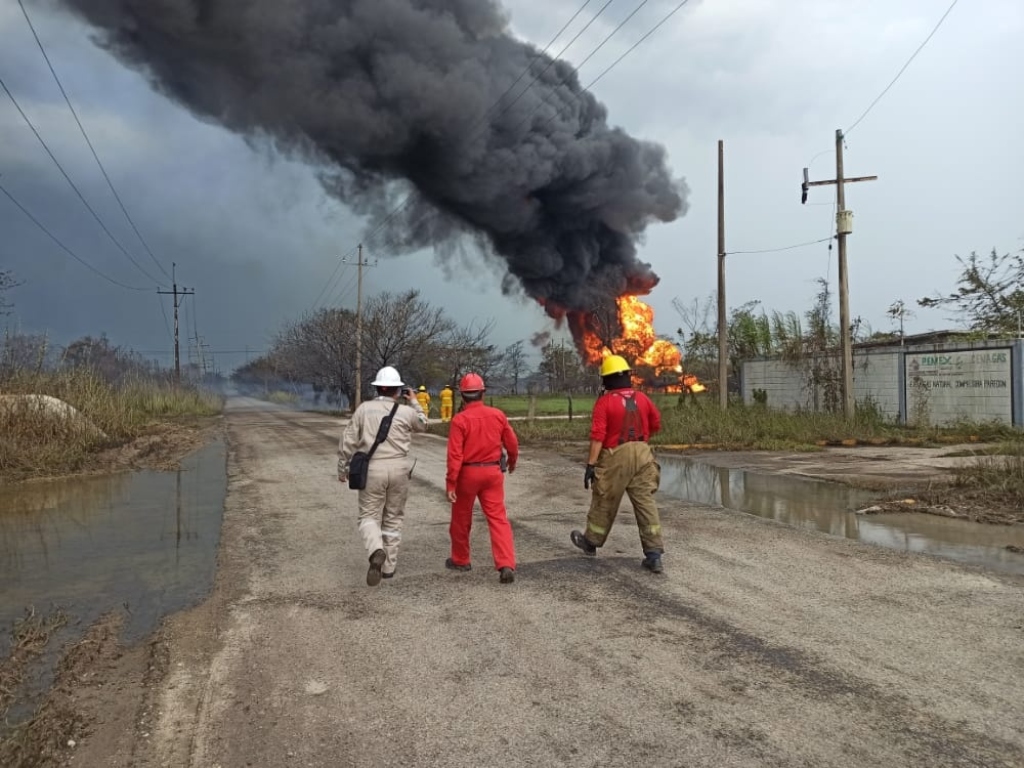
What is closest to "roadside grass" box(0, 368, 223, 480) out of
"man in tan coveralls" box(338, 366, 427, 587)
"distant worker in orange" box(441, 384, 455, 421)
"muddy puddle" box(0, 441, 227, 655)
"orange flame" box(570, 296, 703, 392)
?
"muddy puddle" box(0, 441, 227, 655)

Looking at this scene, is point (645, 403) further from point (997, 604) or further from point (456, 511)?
point (997, 604)

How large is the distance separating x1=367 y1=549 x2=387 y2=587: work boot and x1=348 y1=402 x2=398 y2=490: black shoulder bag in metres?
0.49

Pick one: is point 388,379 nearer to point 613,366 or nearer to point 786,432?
point 613,366

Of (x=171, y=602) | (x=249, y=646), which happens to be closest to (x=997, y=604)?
(x=249, y=646)

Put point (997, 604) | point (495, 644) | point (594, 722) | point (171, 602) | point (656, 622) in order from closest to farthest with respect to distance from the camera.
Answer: point (594, 722)
point (495, 644)
point (656, 622)
point (997, 604)
point (171, 602)

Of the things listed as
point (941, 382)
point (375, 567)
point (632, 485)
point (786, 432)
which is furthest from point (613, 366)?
point (941, 382)

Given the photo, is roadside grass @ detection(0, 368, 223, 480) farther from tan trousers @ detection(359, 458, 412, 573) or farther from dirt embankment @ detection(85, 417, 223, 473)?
tan trousers @ detection(359, 458, 412, 573)

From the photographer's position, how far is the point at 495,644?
4020 millimetres

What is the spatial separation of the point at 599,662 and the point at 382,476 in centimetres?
219

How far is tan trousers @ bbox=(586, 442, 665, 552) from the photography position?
5504mm

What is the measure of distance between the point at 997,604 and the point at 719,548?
214 centimetres

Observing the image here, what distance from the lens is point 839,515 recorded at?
8.16 m

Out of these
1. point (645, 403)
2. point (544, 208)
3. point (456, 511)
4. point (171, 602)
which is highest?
point (544, 208)

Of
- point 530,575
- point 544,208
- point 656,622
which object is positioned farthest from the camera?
point 544,208
